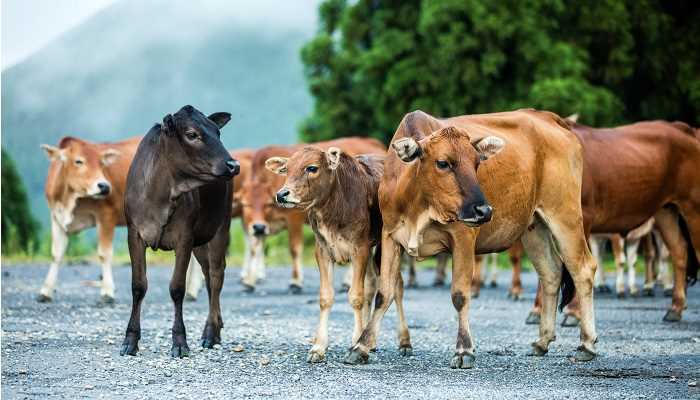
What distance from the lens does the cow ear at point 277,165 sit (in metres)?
11.3

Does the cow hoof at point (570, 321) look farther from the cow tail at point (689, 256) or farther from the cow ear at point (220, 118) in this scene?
the cow ear at point (220, 118)

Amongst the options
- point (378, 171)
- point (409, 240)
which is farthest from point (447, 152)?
point (378, 171)

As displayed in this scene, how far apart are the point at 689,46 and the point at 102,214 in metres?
20.6

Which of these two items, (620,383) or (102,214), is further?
(102,214)

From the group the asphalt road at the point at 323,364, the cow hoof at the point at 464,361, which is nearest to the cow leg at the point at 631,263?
the asphalt road at the point at 323,364

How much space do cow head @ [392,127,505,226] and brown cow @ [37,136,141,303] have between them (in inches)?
301

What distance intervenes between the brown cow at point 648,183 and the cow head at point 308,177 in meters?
4.22

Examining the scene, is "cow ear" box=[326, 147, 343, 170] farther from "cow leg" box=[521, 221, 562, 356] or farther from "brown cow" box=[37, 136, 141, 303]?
"brown cow" box=[37, 136, 141, 303]

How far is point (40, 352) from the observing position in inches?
431

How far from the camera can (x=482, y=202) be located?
9805 millimetres

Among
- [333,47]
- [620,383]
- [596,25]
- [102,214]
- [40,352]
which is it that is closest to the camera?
[620,383]

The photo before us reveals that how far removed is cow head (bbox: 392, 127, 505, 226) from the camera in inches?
388

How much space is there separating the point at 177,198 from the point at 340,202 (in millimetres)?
1599

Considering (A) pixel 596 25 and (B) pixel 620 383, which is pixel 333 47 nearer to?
(A) pixel 596 25
